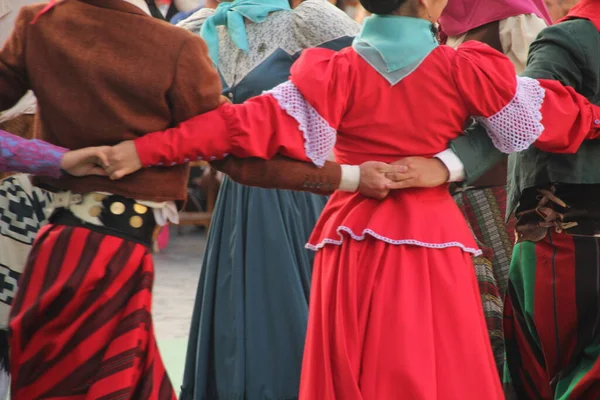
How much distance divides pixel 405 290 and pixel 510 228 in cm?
106

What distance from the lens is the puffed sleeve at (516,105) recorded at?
228 centimetres

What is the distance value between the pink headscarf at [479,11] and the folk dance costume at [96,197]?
125 centimetres

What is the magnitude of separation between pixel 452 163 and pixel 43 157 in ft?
2.97

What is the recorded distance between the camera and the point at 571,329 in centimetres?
261

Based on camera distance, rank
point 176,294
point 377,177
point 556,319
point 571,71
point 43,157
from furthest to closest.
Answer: point 176,294 < point 556,319 < point 571,71 < point 377,177 < point 43,157

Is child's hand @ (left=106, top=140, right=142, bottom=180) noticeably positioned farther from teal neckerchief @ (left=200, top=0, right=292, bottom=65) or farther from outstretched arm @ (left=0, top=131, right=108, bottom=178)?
teal neckerchief @ (left=200, top=0, right=292, bottom=65)

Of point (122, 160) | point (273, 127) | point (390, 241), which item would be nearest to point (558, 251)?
point (390, 241)

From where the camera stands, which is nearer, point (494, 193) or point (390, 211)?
Result: point (390, 211)

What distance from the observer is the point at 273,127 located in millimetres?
2279

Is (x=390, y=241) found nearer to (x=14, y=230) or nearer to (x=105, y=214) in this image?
(x=105, y=214)

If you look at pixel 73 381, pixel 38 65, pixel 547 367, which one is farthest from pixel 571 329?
pixel 38 65

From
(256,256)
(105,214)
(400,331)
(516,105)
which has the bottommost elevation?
(256,256)

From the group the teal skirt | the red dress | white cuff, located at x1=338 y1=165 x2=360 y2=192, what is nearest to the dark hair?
the red dress

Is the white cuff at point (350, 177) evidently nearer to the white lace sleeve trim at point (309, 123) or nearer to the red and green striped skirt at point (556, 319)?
the white lace sleeve trim at point (309, 123)
